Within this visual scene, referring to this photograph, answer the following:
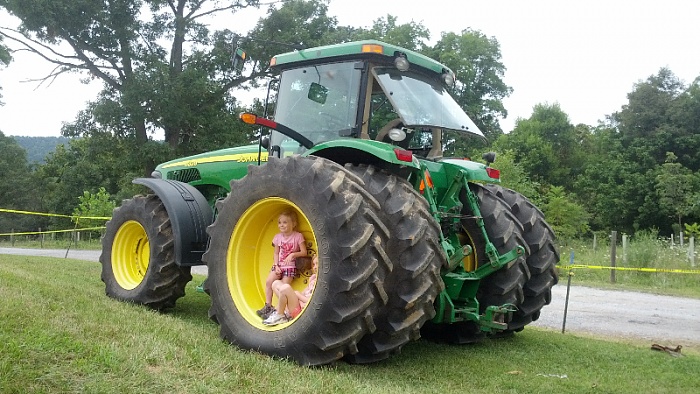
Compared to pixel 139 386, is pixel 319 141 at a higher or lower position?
higher

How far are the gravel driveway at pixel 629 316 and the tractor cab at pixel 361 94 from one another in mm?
3435

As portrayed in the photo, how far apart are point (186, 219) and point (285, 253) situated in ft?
5.39

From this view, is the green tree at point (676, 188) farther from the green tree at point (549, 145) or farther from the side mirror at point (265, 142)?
the side mirror at point (265, 142)

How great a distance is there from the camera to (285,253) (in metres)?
4.86

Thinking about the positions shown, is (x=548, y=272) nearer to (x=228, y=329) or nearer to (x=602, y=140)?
(x=228, y=329)

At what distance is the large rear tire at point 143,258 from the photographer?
6133 mm

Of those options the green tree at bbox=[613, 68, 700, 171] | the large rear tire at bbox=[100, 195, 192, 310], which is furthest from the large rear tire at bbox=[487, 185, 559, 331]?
the green tree at bbox=[613, 68, 700, 171]

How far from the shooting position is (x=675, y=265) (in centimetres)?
1503

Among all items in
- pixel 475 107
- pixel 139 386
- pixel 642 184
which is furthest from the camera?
pixel 642 184

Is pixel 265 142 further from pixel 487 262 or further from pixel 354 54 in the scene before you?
pixel 487 262

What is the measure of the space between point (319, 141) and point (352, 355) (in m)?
2.10

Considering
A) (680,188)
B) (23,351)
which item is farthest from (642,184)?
(23,351)

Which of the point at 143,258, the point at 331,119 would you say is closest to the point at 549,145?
the point at 143,258

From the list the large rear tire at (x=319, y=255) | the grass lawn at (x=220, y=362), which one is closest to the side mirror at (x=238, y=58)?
the large rear tire at (x=319, y=255)
